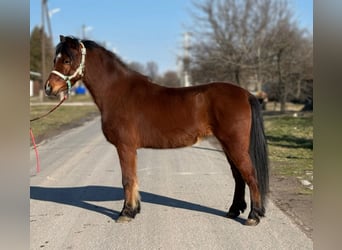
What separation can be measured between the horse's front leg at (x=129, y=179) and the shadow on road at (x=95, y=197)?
0.29m

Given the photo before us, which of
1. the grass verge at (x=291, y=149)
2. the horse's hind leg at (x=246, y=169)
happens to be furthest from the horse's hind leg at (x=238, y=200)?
the grass verge at (x=291, y=149)

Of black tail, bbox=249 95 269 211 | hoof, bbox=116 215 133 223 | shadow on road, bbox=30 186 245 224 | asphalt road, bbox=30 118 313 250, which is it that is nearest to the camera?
asphalt road, bbox=30 118 313 250

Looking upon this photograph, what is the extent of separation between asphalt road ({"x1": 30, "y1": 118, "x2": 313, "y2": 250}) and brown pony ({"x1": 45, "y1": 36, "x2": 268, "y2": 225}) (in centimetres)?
32

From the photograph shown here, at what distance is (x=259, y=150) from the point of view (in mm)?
5426

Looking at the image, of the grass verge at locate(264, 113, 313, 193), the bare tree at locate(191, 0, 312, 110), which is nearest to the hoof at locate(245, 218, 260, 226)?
the grass verge at locate(264, 113, 313, 193)

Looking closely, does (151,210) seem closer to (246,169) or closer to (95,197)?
(95,197)

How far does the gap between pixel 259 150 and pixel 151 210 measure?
179cm

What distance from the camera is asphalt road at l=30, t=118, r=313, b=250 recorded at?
15.6ft

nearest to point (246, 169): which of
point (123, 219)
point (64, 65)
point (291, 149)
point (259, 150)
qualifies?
point (259, 150)

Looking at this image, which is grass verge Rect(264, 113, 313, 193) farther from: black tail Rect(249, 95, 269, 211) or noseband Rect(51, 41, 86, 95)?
noseband Rect(51, 41, 86, 95)

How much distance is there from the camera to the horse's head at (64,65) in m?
5.42

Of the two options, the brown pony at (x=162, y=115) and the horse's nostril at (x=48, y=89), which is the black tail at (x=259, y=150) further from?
the horse's nostril at (x=48, y=89)

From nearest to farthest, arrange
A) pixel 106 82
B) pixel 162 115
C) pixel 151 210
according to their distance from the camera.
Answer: pixel 162 115 → pixel 106 82 → pixel 151 210

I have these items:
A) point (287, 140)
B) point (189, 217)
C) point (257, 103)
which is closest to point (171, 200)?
point (189, 217)
